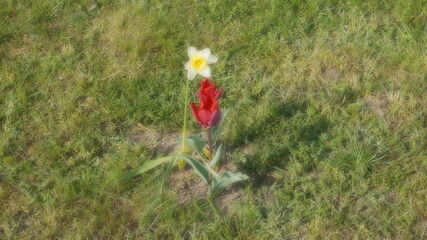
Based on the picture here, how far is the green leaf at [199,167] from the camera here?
2881mm

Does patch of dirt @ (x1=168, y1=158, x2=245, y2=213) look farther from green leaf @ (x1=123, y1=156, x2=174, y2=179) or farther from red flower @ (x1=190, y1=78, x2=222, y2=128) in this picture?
red flower @ (x1=190, y1=78, x2=222, y2=128)

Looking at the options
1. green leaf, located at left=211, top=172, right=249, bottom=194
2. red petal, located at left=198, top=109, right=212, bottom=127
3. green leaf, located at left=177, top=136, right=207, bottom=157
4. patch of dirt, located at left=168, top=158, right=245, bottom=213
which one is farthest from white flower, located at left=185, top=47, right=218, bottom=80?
patch of dirt, located at left=168, top=158, right=245, bottom=213

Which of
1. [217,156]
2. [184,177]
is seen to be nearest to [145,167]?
[184,177]

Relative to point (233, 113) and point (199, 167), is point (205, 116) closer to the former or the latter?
point (199, 167)

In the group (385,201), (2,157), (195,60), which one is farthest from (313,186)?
(2,157)

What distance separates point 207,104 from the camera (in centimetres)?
275

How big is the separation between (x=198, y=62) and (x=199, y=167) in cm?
49

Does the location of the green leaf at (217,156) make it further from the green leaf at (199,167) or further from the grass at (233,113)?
the grass at (233,113)

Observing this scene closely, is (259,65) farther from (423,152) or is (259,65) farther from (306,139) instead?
(423,152)

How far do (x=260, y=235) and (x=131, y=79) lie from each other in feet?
4.23

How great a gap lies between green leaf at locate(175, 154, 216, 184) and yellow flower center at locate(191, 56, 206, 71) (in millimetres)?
409

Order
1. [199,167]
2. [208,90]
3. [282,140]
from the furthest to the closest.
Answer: [282,140], [199,167], [208,90]

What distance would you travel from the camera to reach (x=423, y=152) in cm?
321

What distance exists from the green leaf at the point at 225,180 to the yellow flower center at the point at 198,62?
0.52 m
